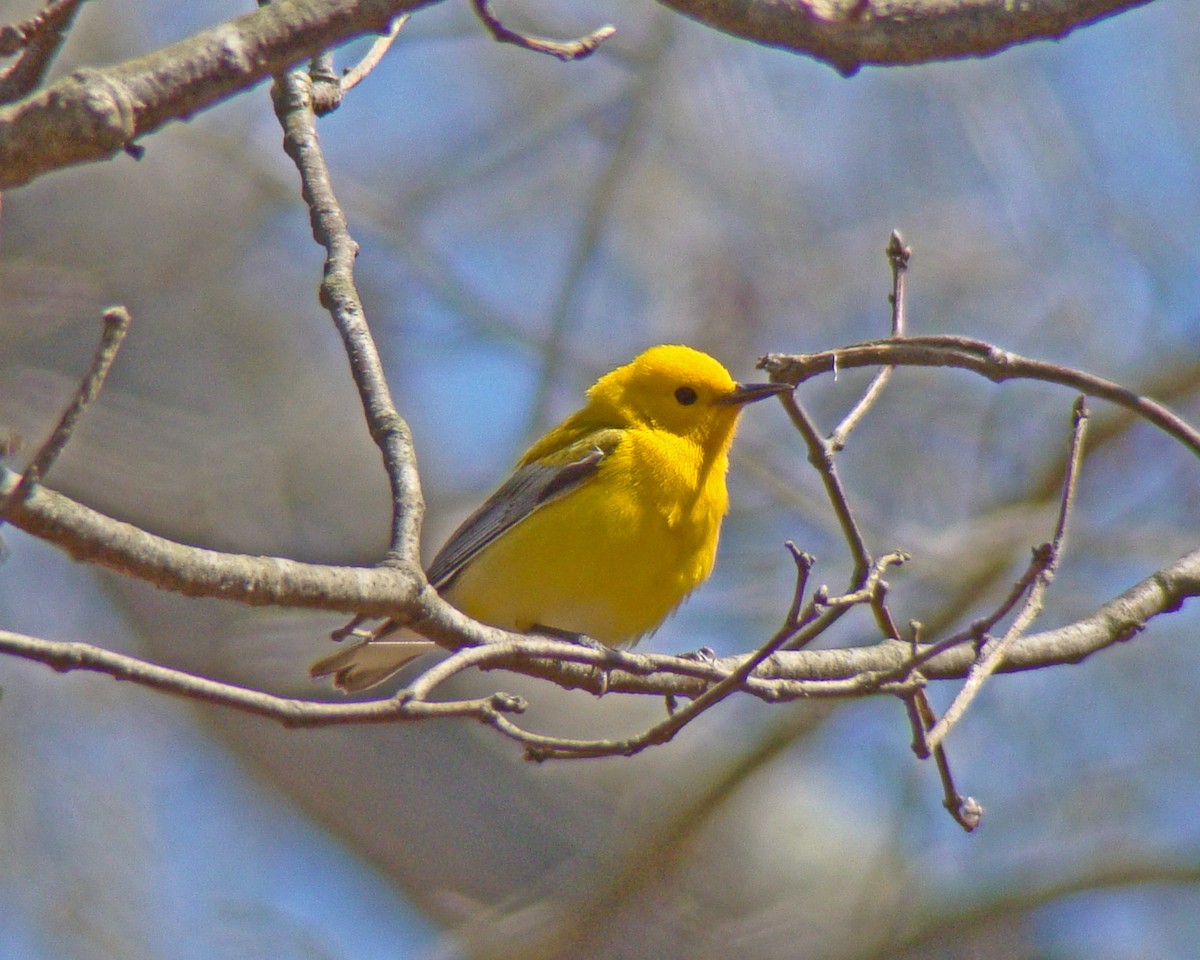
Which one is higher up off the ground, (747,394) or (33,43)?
(747,394)

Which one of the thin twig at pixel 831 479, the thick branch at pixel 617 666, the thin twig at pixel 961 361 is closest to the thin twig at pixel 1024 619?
the thick branch at pixel 617 666

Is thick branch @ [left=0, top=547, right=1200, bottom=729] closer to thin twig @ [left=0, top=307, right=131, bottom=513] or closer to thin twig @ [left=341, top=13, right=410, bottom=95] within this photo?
thin twig @ [left=0, top=307, right=131, bottom=513]

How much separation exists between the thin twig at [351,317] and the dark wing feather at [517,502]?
189 cm

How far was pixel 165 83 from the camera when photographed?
7.08 ft

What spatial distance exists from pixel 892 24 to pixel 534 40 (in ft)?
2.74

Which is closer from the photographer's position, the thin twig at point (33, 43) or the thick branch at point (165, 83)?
the thick branch at point (165, 83)

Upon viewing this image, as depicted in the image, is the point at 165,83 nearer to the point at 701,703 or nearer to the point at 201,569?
the point at 201,569

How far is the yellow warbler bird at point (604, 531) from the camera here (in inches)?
204

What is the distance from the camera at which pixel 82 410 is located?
6.10ft

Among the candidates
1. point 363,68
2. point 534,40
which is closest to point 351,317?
point 534,40

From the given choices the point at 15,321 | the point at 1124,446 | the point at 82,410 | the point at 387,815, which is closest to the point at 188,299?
the point at 15,321

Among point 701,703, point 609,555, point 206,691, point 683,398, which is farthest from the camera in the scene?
point 683,398

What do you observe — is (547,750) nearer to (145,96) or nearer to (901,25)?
(145,96)

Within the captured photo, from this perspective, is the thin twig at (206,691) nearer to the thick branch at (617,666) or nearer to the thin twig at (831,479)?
the thick branch at (617,666)
